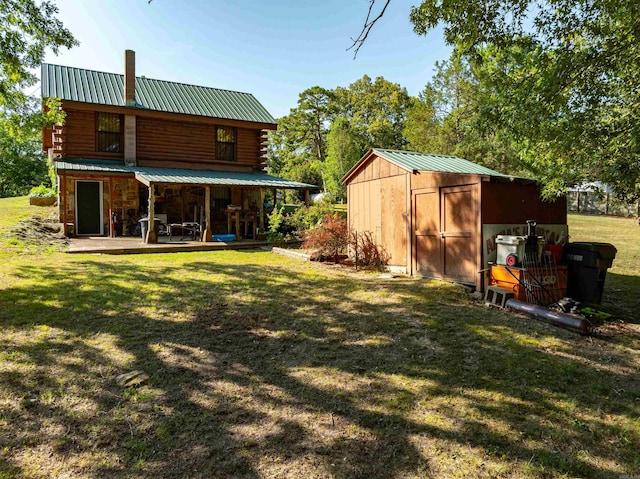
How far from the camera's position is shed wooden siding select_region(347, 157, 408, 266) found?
9000 millimetres

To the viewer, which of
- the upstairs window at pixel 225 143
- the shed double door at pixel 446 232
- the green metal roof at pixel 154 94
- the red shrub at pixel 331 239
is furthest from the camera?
the upstairs window at pixel 225 143

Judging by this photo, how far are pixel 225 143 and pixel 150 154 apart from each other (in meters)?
3.42

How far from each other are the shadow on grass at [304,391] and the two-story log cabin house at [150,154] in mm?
8978

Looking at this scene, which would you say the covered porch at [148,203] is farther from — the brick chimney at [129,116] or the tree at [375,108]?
the tree at [375,108]

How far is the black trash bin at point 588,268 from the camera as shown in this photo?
6.54 metres

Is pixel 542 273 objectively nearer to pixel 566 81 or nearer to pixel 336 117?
pixel 566 81

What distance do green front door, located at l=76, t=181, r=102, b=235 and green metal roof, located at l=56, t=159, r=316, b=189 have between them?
99cm

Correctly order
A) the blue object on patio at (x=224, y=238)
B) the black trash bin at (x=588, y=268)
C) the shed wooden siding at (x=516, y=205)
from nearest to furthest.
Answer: the black trash bin at (x=588, y=268) → the shed wooden siding at (x=516, y=205) → the blue object on patio at (x=224, y=238)

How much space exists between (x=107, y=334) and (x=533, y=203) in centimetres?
751

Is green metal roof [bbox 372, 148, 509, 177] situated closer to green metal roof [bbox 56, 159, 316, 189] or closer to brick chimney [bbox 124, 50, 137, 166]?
green metal roof [bbox 56, 159, 316, 189]

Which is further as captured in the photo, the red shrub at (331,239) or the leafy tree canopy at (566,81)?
the red shrub at (331,239)

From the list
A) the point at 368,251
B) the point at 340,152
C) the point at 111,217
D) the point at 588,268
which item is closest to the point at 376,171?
the point at 368,251

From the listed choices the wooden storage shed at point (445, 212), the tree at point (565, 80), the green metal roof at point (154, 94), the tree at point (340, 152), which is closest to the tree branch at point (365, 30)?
the tree at point (565, 80)

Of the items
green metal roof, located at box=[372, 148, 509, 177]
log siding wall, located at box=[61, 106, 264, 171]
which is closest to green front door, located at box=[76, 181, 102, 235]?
log siding wall, located at box=[61, 106, 264, 171]
